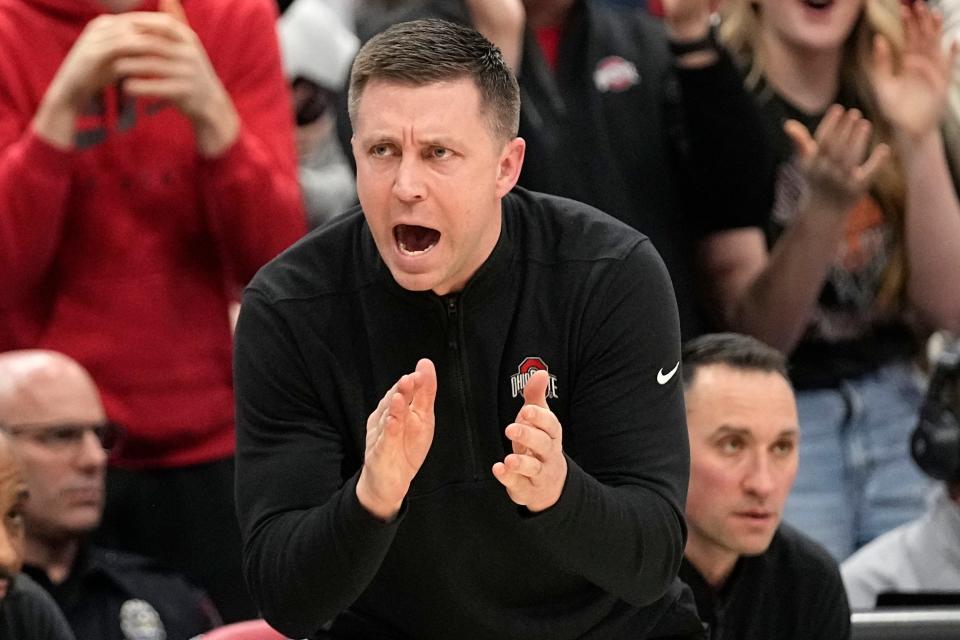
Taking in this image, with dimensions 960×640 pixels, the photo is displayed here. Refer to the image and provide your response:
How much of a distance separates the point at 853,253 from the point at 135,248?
5.38 ft

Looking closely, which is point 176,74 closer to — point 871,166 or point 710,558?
point 710,558

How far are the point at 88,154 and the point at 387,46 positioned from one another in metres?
1.14

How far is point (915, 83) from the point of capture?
152 inches

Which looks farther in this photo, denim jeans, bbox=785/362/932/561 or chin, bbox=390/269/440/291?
denim jeans, bbox=785/362/932/561

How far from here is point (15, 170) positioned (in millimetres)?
3141

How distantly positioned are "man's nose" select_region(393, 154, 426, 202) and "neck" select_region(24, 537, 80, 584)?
1.32 meters

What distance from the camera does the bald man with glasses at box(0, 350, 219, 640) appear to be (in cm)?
316

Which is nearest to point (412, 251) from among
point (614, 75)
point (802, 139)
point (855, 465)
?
point (614, 75)

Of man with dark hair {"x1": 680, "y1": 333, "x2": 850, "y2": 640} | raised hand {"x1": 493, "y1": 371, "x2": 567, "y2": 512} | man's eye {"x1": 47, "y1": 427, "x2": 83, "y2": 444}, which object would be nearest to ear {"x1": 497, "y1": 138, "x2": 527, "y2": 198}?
raised hand {"x1": 493, "y1": 371, "x2": 567, "y2": 512}

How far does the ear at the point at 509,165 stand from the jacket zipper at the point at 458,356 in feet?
0.55

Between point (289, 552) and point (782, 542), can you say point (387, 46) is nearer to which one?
point (289, 552)

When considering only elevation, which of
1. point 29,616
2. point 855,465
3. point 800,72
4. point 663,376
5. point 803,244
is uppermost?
point 663,376

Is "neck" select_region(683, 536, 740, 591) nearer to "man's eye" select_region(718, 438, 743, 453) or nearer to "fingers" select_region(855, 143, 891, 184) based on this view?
"man's eye" select_region(718, 438, 743, 453)

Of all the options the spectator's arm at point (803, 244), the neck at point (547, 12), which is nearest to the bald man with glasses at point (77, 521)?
the neck at point (547, 12)
